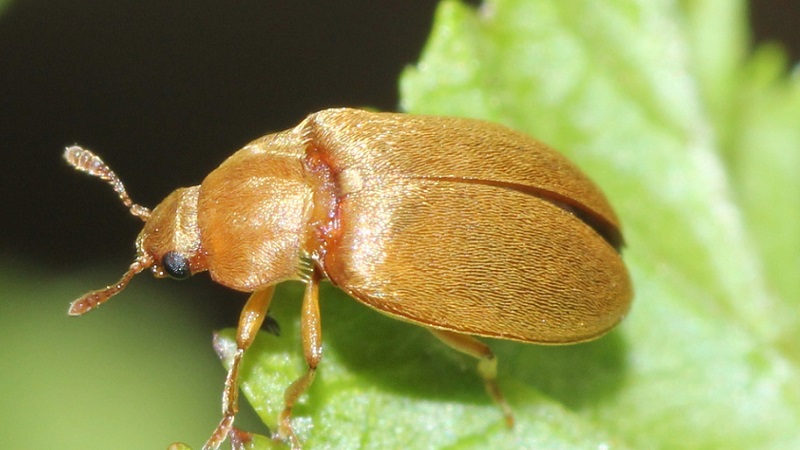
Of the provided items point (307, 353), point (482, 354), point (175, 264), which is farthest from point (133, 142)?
point (482, 354)

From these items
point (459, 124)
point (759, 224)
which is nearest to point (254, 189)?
point (459, 124)

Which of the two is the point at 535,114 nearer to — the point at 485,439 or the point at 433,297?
the point at 433,297

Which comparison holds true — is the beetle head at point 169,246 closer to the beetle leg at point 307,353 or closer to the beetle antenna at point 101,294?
the beetle antenna at point 101,294

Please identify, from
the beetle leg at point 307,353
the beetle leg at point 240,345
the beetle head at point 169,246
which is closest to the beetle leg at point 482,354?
the beetle leg at point 307,353

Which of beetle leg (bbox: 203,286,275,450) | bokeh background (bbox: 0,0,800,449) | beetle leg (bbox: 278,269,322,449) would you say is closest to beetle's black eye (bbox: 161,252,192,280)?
beetle leg (bbox: 203,286,275,450)

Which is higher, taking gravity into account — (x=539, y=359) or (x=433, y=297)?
(x=433, y=297)

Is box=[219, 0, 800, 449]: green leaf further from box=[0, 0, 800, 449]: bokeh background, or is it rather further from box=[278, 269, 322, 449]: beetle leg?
box=[0, 0, 800, 449]: bokeh background

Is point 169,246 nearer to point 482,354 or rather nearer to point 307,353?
point 307,353
